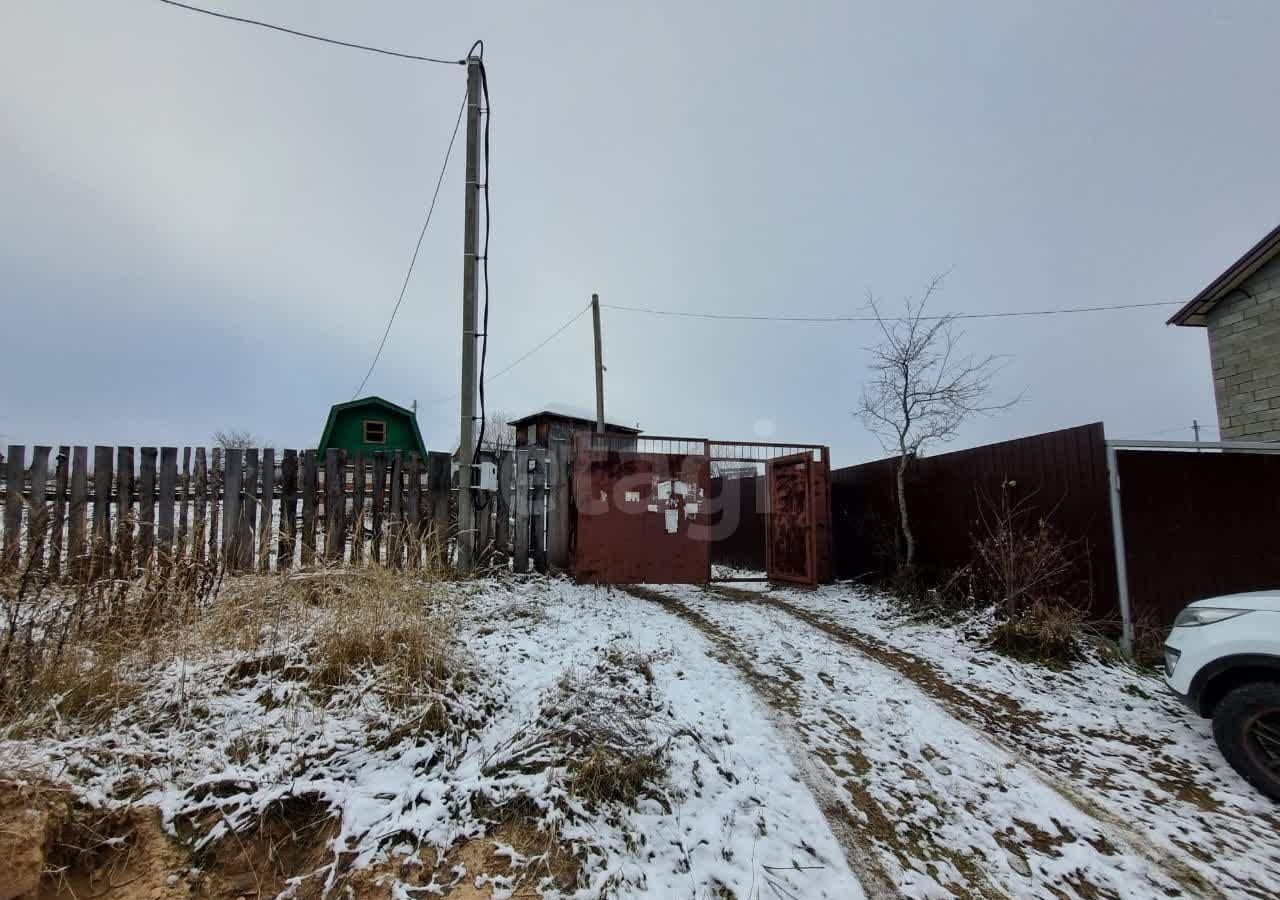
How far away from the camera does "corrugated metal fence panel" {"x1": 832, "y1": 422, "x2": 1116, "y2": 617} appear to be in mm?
5000

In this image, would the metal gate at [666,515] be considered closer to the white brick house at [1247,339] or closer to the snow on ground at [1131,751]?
the snow on ground at [1131,751]

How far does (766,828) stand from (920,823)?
2.63 feet

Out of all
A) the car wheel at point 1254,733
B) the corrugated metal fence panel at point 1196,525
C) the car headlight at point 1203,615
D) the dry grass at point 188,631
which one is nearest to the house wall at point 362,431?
the dry grass at point 188,631

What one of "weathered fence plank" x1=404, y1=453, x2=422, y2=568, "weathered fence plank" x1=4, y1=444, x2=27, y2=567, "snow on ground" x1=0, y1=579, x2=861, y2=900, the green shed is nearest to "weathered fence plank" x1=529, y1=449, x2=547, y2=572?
"weathered fence plank" x1=404, y1=453, x2=422, y2=568

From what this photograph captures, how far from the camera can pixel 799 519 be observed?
318 inches

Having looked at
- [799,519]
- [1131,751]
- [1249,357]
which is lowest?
[1131,751]

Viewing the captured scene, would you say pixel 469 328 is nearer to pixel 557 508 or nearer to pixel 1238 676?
pixel 557 508

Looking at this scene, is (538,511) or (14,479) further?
(538,511)

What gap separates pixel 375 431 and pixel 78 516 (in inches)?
425

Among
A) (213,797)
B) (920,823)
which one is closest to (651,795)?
(920,823)

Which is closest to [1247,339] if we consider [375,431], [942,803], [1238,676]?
[1238,676]

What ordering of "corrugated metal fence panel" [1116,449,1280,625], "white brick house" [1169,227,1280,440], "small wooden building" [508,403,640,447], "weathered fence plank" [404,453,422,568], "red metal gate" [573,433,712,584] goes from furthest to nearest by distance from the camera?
"small wooden building" [508,403,640,447], "white brick house" [1169,227,1280,440], "red metal gate" [573,433,712,584], "weathered fence plank" [404,453,422,568], "corrugated metal fence panel" [1116,449,1280,625]

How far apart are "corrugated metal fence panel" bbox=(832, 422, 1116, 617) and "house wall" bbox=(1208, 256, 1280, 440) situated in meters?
4.90

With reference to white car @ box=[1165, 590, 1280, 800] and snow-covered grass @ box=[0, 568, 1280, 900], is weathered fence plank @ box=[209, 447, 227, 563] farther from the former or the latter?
white car @ box=[1165, 590, 1280, 800]
